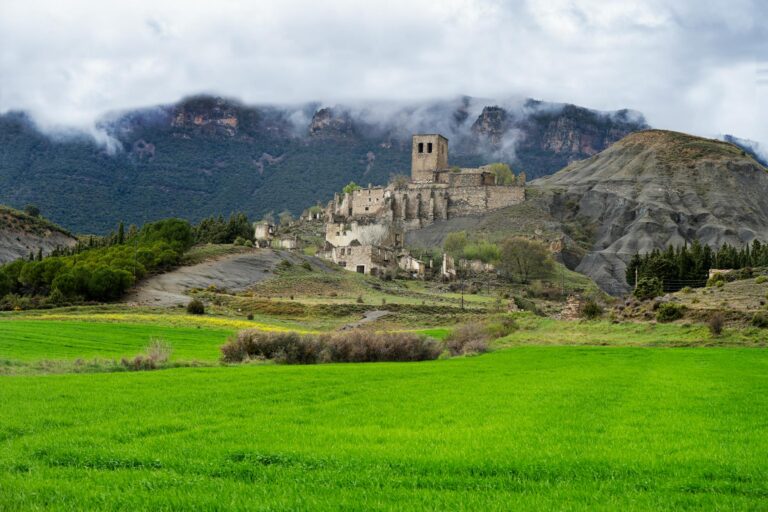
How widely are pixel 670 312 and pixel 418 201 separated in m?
81.1

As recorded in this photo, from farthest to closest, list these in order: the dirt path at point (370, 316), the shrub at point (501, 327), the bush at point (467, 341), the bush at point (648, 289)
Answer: the dirt path at point (370, 316) → the bush at point (648, 289) → the shrub at point (501, 327) → the bush at point (467, 341)

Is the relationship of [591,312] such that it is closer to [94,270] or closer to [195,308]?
[195,308]

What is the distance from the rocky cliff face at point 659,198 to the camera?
4026 inches

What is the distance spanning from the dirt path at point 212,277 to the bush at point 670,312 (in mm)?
32384

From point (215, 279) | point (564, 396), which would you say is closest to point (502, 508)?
point (564, 396)

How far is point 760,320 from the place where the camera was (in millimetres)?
35562

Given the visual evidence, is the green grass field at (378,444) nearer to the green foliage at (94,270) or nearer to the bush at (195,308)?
the bush at (195,308)

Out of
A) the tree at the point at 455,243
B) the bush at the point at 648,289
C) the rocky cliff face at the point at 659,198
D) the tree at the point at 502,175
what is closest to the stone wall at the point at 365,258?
the tree at the point at 455,243

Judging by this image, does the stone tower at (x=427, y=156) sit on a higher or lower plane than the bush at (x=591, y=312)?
higher

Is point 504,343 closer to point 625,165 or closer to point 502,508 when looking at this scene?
point 502,508

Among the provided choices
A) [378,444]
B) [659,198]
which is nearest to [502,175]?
[659,198]

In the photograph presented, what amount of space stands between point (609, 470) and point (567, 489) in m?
1.04

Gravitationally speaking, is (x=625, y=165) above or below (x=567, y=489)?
above

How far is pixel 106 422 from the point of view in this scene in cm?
1237
